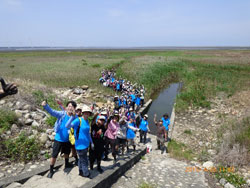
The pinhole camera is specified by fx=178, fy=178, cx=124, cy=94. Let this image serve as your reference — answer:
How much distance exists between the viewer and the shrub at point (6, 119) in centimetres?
670

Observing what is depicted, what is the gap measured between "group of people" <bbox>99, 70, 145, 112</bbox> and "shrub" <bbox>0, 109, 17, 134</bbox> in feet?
14.5

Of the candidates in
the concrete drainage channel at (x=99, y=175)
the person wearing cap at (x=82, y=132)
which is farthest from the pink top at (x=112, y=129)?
the person wearing cap at (x=82, y=132)

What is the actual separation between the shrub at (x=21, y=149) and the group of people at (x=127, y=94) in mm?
4027

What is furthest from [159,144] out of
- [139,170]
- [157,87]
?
[157,87]

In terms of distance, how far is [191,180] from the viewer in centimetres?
599

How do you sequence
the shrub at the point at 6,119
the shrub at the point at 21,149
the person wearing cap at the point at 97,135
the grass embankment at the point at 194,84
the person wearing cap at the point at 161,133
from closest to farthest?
the person wearing cap at the point at 97,135 < the shrub at the point at 21,149 < the shrub at the point at 6,119 < the person wearing cap at the point at 161,133 < the grass embankment at the point at 194,84

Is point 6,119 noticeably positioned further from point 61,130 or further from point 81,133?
point 81,133

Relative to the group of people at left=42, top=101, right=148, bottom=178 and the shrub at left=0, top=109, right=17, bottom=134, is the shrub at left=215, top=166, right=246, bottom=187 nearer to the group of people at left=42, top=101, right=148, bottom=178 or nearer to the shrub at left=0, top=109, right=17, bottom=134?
the group of people at left=42, top=101, right=148, bottom=178

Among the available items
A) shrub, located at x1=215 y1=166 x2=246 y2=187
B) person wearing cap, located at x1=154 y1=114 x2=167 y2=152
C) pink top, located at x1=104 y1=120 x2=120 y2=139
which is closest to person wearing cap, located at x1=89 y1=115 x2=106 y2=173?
pink top, located at x1=104 y1=120 x2=120 y2=139

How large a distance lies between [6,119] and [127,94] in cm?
809

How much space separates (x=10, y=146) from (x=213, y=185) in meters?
6.84

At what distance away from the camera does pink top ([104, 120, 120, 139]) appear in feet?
17.9

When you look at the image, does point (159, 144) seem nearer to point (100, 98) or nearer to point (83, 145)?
point (83, 145)

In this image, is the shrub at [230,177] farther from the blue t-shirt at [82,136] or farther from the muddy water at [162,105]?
the muddy water at [162,105]
